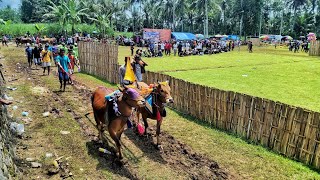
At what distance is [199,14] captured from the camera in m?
71.2

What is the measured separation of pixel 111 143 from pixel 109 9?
57.0 meters

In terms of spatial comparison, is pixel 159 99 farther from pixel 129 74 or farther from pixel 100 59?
pixel 100 59

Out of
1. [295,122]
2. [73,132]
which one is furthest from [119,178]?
[295,122]

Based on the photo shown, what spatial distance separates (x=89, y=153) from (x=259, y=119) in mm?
4542

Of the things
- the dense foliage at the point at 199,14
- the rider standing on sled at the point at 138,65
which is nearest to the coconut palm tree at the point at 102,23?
the dense foliage at the point at 199,14

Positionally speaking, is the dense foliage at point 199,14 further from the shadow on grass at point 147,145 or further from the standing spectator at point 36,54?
the shadow on grass at point 147,145

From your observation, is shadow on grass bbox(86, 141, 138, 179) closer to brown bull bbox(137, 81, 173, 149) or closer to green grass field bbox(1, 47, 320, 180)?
green grass field bbox(1, 47, 320, 180)

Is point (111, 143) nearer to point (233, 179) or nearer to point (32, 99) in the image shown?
point (233, 179)

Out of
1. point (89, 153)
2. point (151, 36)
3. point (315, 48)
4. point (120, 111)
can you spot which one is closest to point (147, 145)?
point (89, 153)

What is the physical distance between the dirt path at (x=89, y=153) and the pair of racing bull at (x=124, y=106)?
379mm

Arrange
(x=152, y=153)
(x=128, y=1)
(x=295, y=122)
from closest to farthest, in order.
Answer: (x=295, y=122) → (x=152, y=153) → (x=128, y=1)

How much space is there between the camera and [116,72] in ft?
51.0

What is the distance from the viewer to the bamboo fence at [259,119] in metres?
6.66

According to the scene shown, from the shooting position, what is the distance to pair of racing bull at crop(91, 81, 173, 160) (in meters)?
6.22
